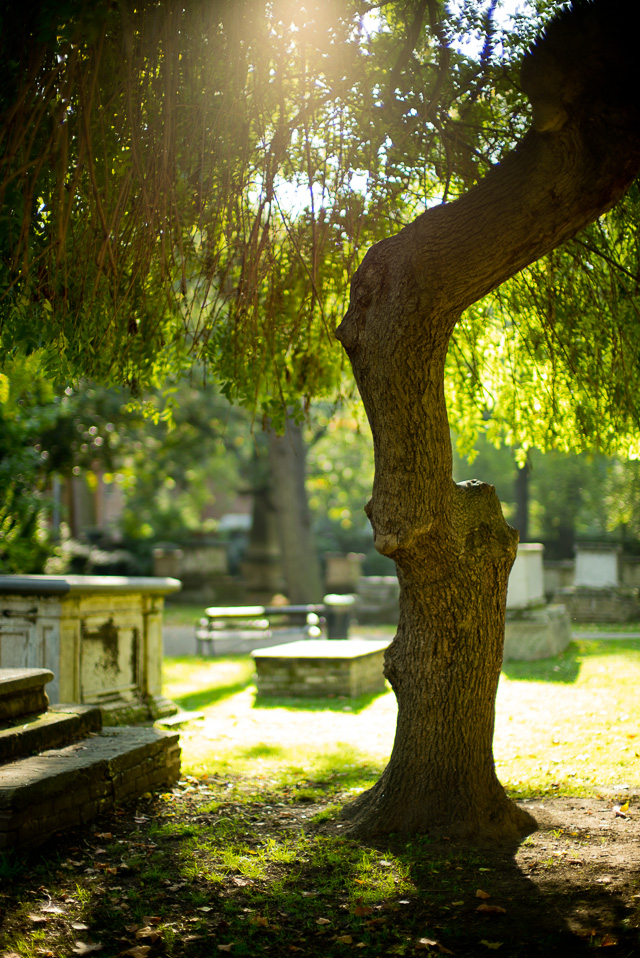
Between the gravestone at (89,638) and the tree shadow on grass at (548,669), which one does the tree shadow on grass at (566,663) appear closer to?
the tree shadow on grass at (548,669)

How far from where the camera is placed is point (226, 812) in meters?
5.64

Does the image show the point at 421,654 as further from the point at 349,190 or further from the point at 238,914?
the point at 349,190

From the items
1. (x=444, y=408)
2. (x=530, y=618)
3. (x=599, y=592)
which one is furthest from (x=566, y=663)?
(x=444, y=408)

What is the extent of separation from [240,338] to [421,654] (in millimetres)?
3052

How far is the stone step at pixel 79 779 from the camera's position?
4418 millimetres

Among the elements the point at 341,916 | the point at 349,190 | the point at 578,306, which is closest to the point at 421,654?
the point at 341,916

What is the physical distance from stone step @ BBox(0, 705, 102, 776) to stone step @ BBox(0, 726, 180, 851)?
0.08 metres

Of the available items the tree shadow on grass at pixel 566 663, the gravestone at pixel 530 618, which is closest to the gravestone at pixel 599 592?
the tree shadow on grass at pixel 566 663

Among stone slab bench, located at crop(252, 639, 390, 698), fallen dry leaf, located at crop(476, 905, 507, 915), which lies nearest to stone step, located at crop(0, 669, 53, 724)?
fallen dry leaf, located at crop(476, 905, 507, 915)

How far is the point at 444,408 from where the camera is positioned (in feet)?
15.4

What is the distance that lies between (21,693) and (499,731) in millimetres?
4448

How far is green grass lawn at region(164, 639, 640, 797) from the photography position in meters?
6.51

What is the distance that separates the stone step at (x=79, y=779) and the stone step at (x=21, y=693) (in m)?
0.41

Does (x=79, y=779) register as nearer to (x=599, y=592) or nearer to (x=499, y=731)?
(x=499, y=731)
